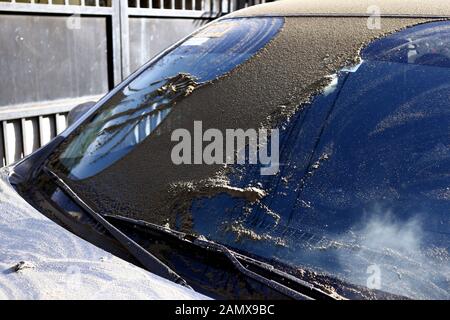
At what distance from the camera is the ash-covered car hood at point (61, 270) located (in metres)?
1.22

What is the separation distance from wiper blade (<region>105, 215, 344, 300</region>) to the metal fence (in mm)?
3290

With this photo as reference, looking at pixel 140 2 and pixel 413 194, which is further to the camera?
pixel 140 2

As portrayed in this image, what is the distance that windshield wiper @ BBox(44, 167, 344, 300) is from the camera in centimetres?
121

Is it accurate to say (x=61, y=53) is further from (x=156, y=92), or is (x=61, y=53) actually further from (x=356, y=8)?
(x=356, y=8)

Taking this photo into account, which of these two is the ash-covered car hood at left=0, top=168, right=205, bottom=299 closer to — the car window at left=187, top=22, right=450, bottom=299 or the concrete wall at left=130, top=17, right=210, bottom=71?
the car window at left=187, top=22, right=450, bottom=299

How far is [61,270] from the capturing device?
132 cm

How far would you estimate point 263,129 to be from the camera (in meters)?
1.63

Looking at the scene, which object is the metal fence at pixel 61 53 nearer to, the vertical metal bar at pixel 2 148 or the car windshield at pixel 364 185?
the vertical metal bar at pixel 2 148

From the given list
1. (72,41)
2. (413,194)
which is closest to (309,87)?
(413,194)

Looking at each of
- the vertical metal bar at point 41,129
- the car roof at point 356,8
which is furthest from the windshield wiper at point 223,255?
the vertical metal bar at point 41,129

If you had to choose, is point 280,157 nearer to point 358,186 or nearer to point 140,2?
point 358,186

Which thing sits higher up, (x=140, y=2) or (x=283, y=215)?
(x=140, y=2)
